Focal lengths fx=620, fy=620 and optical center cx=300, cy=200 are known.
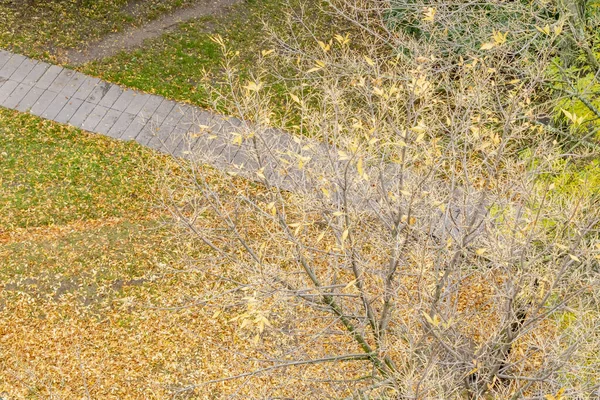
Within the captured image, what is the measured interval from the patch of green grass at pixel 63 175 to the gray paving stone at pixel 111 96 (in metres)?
1.03

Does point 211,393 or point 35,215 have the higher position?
point 211,393

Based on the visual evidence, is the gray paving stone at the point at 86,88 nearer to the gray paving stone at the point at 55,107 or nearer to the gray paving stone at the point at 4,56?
the gray paving stone at the point at 55,107

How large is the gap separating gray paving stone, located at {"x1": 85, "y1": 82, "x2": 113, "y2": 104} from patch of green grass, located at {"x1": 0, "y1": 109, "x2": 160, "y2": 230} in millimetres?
1017

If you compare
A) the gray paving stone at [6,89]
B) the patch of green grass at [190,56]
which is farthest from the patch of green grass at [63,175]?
the patch of green grass at [190,56]

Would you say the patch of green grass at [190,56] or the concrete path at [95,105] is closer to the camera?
the concrete path at [95,105]

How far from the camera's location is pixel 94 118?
48.0ft

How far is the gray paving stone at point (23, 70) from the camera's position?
1516cm

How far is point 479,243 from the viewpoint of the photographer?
7.25 metres

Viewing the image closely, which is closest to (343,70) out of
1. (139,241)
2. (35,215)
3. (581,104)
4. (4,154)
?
(581,104)

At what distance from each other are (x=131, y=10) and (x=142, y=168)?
5616 mm

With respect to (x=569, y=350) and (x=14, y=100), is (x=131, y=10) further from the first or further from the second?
(x=569, y=350)

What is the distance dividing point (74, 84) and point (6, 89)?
1.57 m

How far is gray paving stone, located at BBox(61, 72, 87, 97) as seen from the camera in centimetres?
1502

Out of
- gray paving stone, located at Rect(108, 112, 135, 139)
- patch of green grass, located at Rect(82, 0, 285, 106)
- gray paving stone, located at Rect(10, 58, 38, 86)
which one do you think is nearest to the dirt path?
patch of green grass, located at Rect(82, 0, 285, 106)
